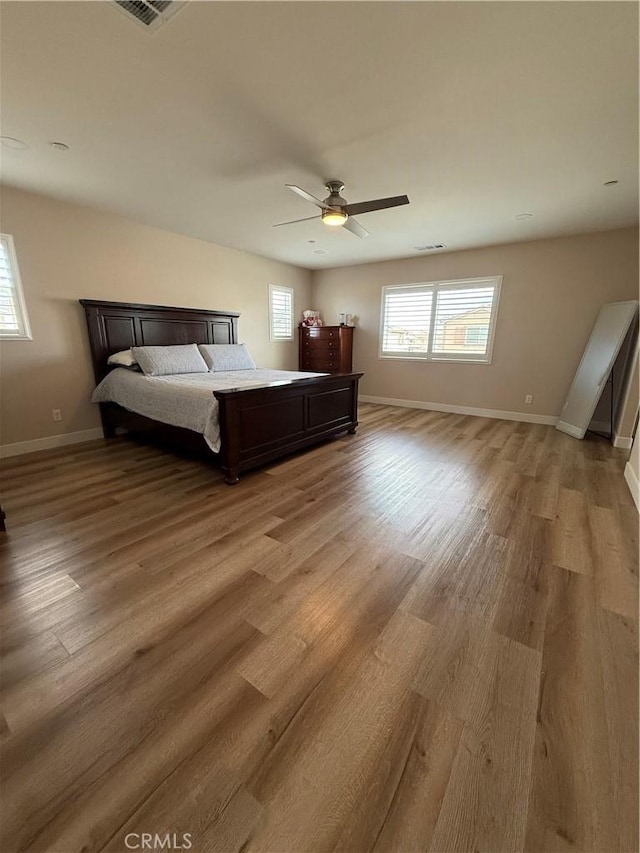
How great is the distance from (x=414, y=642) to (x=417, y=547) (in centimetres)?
66

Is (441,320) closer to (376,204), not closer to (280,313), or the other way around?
(280,313)

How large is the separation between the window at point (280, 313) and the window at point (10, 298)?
11.1 feet

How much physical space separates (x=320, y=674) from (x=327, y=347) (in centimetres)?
538

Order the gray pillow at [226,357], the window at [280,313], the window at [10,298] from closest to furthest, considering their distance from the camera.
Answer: the window at [10,298]
the gray pillow at [226,357]
the window at [280,313]

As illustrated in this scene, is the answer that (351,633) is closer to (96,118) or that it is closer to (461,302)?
(96,118)

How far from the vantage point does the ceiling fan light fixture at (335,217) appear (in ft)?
8.84

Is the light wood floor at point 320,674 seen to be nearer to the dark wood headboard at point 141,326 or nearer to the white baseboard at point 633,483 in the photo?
the white baseboard at point 633,483

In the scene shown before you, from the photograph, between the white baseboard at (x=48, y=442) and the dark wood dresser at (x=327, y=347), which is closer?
the white baseboard at (x=48, y=442)

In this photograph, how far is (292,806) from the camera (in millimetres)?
845

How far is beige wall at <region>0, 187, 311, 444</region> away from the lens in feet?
10.4

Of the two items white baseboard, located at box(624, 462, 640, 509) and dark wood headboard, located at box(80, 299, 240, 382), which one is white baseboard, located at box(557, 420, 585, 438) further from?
dark wood headboard, located at box(80, 299, 240, 382)

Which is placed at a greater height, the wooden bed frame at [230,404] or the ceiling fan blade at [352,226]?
the ceiling fan blade at [352,226]

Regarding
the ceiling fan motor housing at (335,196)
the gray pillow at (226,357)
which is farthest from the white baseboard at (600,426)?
the gray pillow at (226,357)

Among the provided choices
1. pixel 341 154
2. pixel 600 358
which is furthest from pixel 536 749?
pixel 600 358
